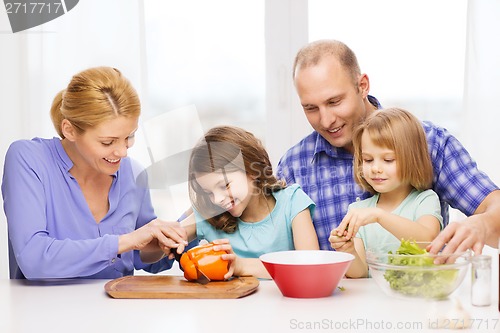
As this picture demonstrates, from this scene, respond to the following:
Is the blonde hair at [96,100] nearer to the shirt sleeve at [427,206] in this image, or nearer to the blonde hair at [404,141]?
the blonde hair at [404,141]

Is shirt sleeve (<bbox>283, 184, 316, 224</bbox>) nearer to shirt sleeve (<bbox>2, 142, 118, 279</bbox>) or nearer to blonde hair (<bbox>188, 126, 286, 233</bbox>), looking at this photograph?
blonde hair (<bbox>188, 126, 286, 233</bbox>)

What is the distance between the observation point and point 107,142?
1.73 meters

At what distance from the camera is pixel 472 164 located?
193cm

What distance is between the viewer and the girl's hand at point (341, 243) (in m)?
1.47

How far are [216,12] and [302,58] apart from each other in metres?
0.96

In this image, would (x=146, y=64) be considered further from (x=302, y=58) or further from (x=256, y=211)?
(x=256, y=211)

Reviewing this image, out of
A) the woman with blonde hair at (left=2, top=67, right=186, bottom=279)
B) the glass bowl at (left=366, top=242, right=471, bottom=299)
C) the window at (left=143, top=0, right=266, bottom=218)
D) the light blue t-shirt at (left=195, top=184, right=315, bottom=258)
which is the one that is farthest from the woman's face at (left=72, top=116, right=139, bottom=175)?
the window at (left=143, top=0, right=266, bottom=218)

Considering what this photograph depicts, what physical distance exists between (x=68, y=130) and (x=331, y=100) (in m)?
0.74

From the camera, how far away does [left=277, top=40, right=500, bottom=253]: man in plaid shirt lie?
1922 mm

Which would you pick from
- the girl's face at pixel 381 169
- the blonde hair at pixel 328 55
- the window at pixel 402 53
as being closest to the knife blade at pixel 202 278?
the girl's face at pixel 381 169

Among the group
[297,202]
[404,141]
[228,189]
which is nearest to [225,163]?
[228,189]

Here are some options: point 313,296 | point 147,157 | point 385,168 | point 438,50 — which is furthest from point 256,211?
point 438,50

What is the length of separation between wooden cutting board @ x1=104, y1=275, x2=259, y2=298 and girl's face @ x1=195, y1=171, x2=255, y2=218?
23 cm

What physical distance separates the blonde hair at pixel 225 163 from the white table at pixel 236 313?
0.34m
